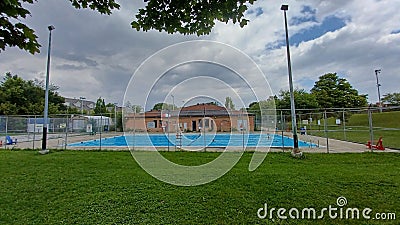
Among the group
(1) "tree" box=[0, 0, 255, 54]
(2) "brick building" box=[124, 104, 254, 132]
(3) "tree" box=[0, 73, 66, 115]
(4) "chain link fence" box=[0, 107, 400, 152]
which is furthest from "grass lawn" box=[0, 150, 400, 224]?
(3) "tree" box=[0, 73, 66, 115]

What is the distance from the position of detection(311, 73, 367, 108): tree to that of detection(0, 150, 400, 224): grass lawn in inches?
1279

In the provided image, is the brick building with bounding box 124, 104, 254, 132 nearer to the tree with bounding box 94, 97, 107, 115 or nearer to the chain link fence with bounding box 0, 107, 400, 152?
the chain link fence with bounding box 0, 107, 400, 152

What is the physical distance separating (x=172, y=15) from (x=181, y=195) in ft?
10.1

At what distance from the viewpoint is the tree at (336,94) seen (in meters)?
36.0

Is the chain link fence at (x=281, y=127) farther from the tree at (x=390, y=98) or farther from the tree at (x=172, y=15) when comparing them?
the tree at (x=390, y=98)

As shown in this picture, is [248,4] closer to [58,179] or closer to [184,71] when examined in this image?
[184,71]

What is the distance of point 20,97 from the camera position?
33406 mm

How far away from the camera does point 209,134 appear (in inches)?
665

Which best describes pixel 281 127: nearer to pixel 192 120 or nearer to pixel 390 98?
pixel 192 120

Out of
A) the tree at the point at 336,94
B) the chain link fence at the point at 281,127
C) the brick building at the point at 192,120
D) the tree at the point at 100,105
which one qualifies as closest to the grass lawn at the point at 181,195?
the brick building at the point at 192,120

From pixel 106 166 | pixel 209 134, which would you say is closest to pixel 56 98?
pixel 209 134

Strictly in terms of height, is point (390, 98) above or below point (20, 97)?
above


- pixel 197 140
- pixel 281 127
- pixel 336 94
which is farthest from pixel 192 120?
pixel 336 94

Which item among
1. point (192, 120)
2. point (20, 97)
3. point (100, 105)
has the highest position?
point (100, 105)
